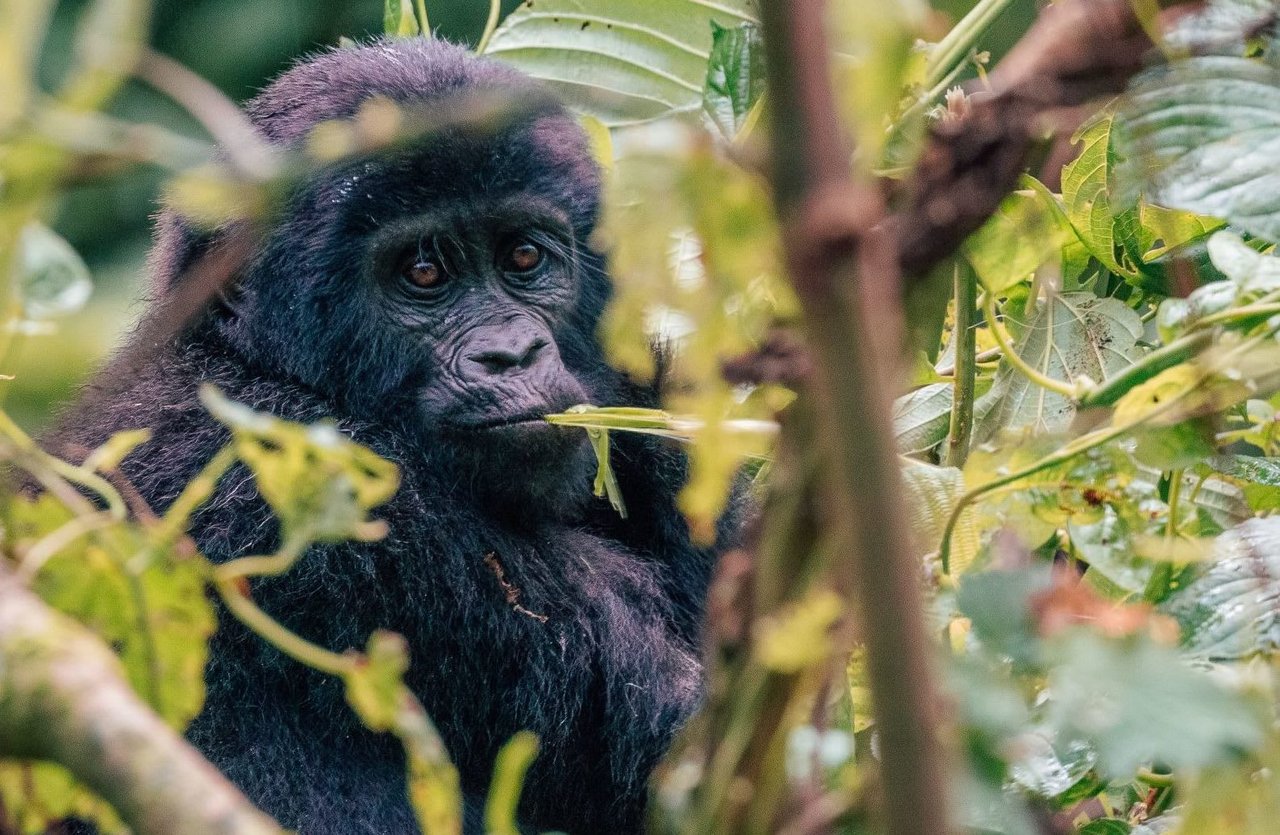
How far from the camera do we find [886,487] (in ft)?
1.15

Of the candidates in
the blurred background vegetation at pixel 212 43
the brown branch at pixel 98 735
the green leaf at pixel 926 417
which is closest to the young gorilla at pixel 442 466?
the green leaf at pixel 926 417

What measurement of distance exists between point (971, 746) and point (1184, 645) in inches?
12.5

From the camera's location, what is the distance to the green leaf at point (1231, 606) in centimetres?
74

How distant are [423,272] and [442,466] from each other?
283 millimetres

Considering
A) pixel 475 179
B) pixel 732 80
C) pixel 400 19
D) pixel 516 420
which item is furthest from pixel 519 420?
pixel 400 19

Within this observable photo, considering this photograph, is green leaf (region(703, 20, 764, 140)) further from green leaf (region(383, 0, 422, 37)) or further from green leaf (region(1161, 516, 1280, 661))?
green leaf (region(383, 0, 422, 37))

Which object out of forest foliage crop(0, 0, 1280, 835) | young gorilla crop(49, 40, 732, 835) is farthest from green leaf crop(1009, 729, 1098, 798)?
young gorilla crop(49, 40, 732, 835)

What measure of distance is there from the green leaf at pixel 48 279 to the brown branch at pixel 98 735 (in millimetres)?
129

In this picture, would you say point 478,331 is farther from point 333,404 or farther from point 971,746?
point 971,746

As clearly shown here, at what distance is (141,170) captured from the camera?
51 centimetres

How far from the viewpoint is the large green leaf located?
5.66 feet

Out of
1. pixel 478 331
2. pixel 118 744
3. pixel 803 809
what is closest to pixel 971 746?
pixel 803 809

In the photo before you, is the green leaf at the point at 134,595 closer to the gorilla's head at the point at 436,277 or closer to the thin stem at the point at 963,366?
the thin stem at the point at 963,366

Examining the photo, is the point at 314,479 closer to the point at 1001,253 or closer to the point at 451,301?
the point at 1001,253
